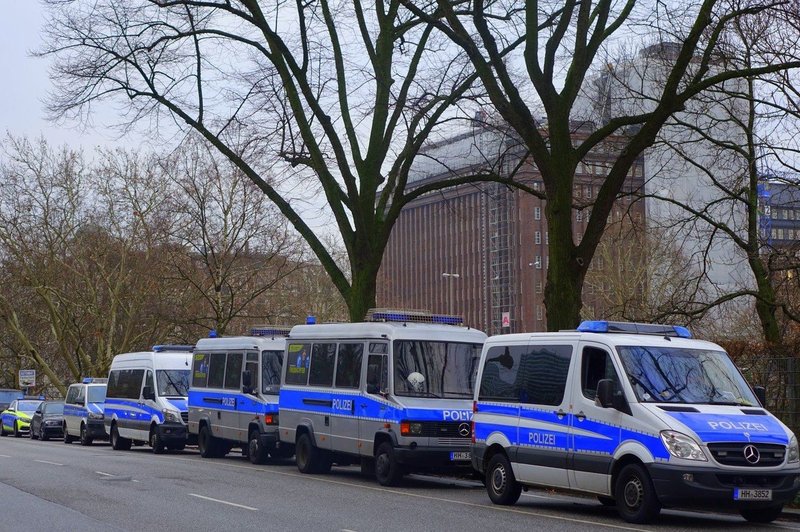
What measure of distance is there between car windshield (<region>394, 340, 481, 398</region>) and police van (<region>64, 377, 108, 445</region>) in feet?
68.1

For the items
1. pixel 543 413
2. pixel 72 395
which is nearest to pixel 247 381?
pixel 543 413

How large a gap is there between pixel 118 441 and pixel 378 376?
1702cm

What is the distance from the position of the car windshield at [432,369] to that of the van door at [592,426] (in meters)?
5.38

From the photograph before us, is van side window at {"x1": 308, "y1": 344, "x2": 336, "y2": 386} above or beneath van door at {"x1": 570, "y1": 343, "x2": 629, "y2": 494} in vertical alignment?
above

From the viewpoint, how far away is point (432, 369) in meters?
20.5

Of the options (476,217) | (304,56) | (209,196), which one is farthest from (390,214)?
(476,217)

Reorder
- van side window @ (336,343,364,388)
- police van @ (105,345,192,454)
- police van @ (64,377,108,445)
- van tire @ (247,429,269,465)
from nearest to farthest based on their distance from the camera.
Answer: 1. van side window @ (336,343,364,388)
2. van tire @ (247,429,269,465)
3. police van @ (105,345,192,454)
4. police van @ (64,377,108,445)

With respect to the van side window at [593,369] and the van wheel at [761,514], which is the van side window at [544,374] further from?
the van wheel at [761,514]

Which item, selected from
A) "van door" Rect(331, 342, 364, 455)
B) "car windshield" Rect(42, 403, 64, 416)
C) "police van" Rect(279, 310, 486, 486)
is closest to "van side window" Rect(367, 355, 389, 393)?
"police van" Rect(279, 310, 486, 486)

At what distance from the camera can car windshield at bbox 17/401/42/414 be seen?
2114 inches

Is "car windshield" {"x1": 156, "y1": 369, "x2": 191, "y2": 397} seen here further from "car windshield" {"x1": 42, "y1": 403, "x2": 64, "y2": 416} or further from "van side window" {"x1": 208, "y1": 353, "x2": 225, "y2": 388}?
"car windshield" {"x1": 42, "y1": 403, "x2": 64, "y2": 416}

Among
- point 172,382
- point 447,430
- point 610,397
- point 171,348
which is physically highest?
point 171,348

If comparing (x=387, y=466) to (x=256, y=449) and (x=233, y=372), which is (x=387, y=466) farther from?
(x=233, y=372)

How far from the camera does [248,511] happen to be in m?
15.4
